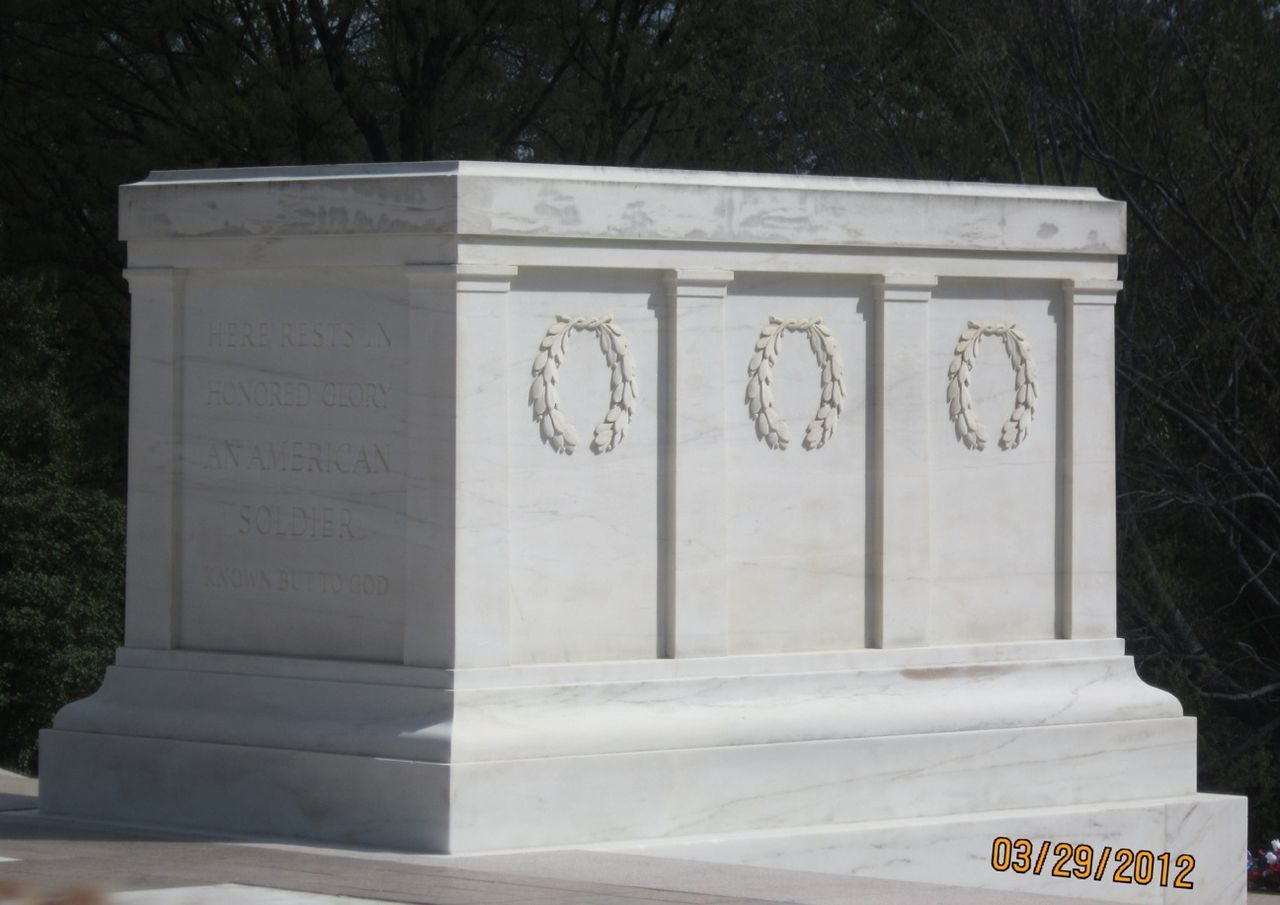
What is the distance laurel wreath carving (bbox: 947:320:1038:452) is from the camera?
34.9 ft

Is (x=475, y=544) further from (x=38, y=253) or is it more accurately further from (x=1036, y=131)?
(x=38, y=253)

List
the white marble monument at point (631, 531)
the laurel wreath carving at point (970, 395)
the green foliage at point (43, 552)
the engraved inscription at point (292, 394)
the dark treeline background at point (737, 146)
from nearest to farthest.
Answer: the white marble monument at point (631, 531) → the engraved inscription at point (292, 394) → the laurel wreath carving at point (970, 395) → the dark treeline background at point (737, 146) → the green foliage at point (43, 552)

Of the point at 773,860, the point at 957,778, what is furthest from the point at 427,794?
the point at 957,778

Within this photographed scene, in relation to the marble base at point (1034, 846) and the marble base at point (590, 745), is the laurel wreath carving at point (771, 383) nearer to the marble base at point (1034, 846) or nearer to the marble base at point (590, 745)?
the marble base at point (590, 745)

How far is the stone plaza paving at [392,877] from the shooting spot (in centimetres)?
Result: 758

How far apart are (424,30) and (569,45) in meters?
1.94

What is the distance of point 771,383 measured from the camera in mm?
10039

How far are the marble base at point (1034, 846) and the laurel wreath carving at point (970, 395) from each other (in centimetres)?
186

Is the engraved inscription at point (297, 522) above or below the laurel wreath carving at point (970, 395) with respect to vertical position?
below

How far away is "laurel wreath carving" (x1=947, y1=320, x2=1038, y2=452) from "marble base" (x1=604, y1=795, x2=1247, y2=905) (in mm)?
1857

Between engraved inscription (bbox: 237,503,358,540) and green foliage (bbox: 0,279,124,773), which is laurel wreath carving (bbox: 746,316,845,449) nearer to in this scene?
engraved inscription (bbox: 237,503,358,540)

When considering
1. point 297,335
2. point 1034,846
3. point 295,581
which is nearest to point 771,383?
point 297,335
